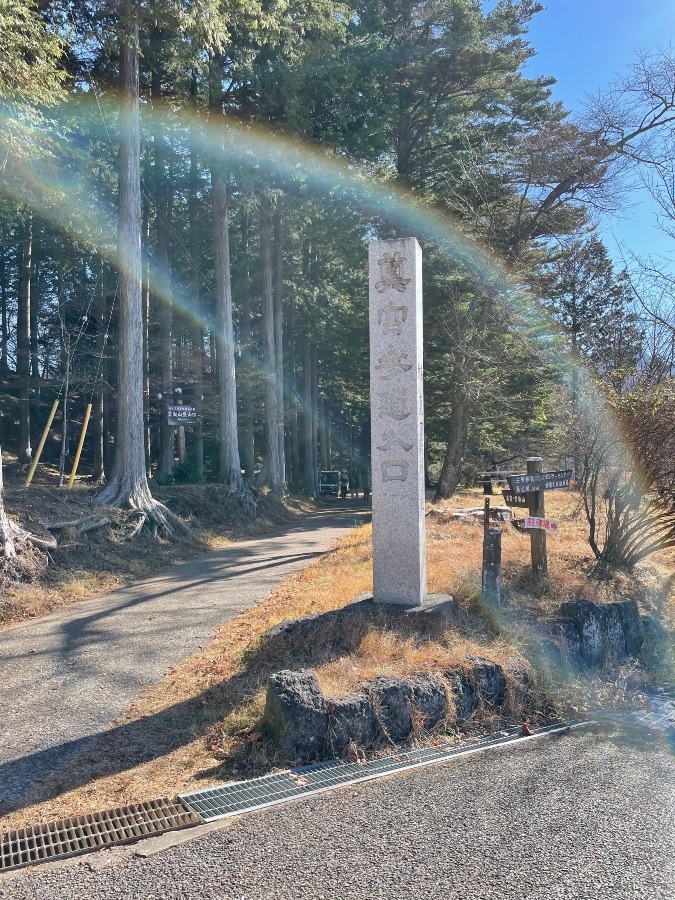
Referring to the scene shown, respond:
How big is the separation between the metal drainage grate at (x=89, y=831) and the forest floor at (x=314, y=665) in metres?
0.16

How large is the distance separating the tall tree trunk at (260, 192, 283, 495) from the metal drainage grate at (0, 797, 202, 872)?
22346 mm

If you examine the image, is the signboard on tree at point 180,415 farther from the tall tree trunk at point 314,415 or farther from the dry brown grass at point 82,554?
the tall tree trunk at point 314,415

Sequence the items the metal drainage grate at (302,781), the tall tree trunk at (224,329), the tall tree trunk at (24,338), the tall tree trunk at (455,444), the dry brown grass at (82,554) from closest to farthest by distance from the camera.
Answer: the metal drainage grate at (302,781), the dry brown grass at (82,554), the tall tree trunk at (224,329), the tall tree trunk at (455,444), the tall tree trunk at (24,338)

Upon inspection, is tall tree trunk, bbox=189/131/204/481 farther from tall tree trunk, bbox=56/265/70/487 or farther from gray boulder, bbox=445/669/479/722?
gray boulder, bbox=445/669/479/722

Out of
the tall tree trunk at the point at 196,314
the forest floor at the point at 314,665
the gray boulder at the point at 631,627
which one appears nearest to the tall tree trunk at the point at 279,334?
the tall tree trunk at the point at 196,314

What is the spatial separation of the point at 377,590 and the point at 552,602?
6.47ft

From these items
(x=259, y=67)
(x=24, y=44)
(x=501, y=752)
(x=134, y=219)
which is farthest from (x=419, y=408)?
(x=259, y=67)

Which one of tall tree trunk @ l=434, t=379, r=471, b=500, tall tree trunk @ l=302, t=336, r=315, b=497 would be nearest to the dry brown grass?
tall tree trunk @ l=434, t=379, r=471, b=500

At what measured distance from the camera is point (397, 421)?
7.17m

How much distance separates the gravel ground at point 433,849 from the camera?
3.01m

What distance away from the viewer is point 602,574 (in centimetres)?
884

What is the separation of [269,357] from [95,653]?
19.7 metres

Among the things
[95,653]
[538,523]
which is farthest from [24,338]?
[538,523]

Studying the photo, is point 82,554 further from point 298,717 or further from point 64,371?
point 64,371
